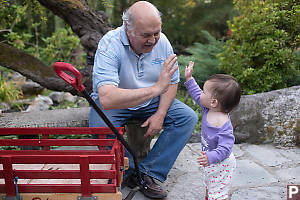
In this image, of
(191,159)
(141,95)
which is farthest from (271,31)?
(141,95)

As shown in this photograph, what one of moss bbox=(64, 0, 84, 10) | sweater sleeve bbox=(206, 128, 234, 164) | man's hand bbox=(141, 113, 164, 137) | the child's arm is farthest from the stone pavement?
moss bbox=(64, 0, 84, 10)

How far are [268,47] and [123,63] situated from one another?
6.88 ft

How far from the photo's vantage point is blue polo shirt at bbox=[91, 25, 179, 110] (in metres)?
2.06

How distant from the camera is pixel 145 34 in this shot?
1.99 m

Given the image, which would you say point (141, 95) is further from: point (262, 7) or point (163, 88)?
point (262, 7)

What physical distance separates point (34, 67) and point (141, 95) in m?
1.70

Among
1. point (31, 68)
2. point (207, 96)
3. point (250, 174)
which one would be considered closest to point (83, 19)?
point (31, 68)

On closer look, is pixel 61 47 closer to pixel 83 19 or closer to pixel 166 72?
pixel 83 19

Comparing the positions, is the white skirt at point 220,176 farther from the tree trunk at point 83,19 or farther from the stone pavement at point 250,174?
the tree trunk at point 83,19

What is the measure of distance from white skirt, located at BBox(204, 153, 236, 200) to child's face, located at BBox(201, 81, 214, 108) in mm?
Result: 358

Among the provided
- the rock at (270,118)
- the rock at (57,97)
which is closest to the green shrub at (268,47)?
the rock at (270,118)

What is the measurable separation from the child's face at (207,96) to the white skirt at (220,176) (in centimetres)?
36

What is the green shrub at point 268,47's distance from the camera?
354 centimetres

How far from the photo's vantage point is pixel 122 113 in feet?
7.61
